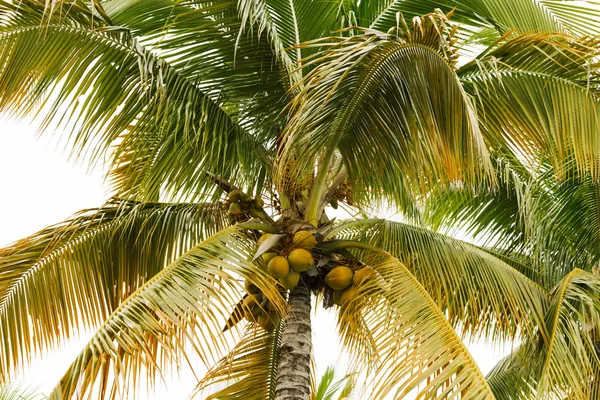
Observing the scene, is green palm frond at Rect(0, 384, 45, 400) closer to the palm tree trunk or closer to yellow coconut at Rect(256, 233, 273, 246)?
the palm tree trunk

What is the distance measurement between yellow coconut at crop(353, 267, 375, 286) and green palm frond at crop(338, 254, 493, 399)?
1.2 inches

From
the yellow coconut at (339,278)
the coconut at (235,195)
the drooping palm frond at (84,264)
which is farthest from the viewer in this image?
the drooping palm frond at (84,264)

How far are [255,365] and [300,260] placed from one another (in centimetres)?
129

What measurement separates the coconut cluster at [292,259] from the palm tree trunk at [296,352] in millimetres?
204

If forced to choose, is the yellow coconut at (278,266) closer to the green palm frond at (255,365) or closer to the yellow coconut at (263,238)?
the yellow coconut at (263,238)

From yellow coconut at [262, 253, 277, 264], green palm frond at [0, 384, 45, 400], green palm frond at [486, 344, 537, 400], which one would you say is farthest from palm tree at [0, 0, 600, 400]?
green palm frond at [0, 384, 45, 400]

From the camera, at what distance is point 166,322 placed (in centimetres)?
397

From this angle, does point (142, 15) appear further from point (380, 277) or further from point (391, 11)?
point (380, 277)

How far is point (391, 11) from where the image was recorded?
6.32m

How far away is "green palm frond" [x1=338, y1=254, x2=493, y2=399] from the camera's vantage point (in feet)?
12.6

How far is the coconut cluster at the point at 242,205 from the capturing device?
535 centimetres

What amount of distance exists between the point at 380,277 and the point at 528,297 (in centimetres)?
115

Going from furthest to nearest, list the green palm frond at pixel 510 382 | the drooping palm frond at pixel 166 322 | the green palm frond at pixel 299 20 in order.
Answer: the green palm frond at pixel 510 382 → the green palm frond at pixel 299 20 → the drooping palm frond at pixel 166 322

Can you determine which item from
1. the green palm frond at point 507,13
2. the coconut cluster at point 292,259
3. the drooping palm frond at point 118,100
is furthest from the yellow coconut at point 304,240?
the green palm frond at point 507,13
